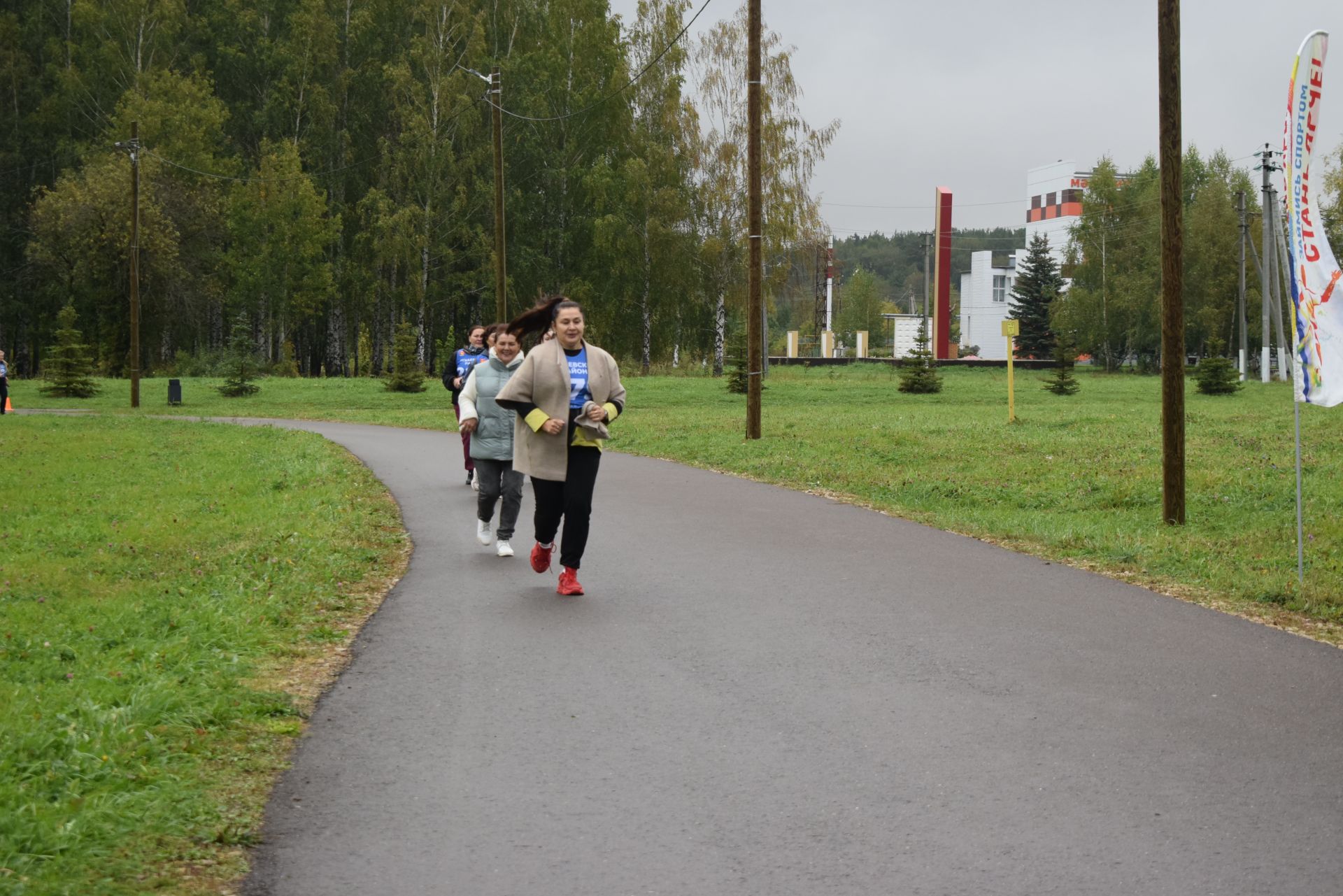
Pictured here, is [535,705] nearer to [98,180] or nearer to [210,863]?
[210,863]

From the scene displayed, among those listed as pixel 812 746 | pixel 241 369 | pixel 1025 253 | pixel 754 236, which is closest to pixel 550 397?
pixel 812 746

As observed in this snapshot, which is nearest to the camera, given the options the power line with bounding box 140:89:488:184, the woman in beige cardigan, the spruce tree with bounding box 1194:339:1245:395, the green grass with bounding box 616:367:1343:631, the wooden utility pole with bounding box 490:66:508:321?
the woman in beige cardigan

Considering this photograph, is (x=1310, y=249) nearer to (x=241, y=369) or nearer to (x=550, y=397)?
(x=550, y=397)

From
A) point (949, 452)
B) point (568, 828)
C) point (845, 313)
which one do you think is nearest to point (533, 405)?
point (568, 828)

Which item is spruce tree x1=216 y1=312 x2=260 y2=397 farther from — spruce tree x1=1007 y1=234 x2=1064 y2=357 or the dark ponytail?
spruce tree x1=1007 y1=234 x2=1064 y2=357

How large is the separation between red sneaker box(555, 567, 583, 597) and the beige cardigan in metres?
0.60

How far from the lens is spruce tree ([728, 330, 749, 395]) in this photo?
39625 millimetres

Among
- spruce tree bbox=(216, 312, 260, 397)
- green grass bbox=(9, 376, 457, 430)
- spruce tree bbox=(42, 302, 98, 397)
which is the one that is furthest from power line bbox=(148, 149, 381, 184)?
spruce tree bbox=(42, 302, 98, 397)

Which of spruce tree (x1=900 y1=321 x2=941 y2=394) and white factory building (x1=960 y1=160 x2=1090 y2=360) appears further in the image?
white factory building (x1=960 y1=160 x2=1090 y2=360)

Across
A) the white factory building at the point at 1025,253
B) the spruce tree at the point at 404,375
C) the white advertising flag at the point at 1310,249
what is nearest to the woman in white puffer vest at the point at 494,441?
the white advertising flag at the point at 1310,249

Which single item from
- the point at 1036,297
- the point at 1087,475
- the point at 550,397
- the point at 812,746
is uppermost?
the point at 1036,297

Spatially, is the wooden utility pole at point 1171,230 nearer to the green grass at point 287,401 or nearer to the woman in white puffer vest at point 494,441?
the woman in white puffer vest at point 494,441

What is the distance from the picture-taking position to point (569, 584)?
8.58 meters

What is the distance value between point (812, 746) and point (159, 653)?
3.31 m
